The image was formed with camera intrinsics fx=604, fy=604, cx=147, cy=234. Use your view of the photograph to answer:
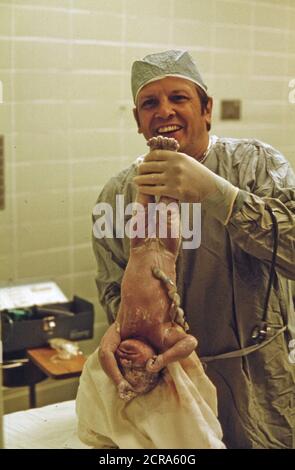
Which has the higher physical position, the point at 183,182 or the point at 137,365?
the point at 183,182

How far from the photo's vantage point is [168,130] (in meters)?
0.97

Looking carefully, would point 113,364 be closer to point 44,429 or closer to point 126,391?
point 126,391

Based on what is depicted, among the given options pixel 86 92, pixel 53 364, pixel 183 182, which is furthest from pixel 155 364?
pixel 86 92

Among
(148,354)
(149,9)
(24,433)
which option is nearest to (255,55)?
(149,9)

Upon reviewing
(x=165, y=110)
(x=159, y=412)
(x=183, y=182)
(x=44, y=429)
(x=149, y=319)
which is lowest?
(x=44, y=429)

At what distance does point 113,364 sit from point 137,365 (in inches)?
1.5

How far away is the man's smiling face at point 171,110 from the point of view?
37.7 inches

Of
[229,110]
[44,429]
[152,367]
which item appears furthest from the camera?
[229,110]

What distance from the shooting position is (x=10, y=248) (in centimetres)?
123

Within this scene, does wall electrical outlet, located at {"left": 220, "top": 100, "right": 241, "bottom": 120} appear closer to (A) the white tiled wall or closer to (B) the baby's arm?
(A) the white tiled wall

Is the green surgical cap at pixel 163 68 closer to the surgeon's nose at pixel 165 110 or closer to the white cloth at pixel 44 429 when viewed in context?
the surgeon's nose at pixel 165 110

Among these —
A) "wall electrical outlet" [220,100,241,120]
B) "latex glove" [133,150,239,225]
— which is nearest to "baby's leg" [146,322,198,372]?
"latex glove" [133,150,239,225]

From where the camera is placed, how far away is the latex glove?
0.89 m

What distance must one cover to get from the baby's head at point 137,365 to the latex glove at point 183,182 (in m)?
0.23
